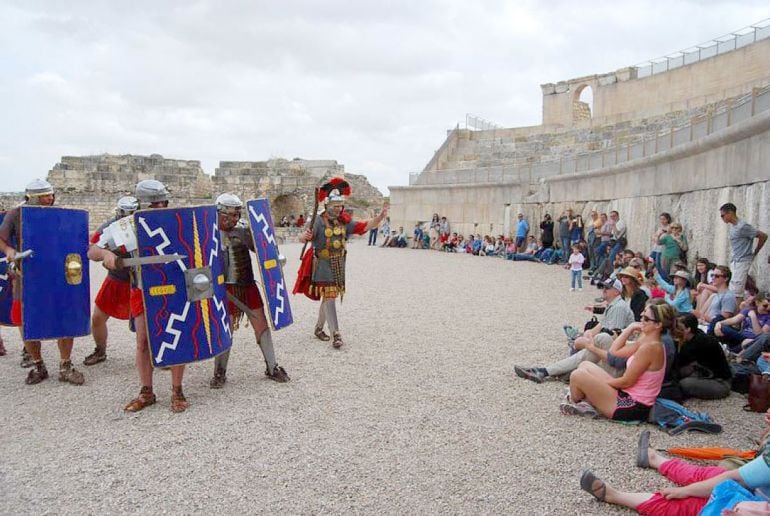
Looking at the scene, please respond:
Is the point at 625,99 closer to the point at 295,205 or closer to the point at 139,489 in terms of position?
the point at 295,205

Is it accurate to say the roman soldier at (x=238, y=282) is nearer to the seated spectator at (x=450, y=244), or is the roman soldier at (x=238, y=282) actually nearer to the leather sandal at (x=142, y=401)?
the leather sandal at (x=142, y=401)

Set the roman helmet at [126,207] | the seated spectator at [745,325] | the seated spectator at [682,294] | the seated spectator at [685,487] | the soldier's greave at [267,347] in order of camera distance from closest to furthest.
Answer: the seated spectator at [685,487], the soldier's greave at [267,347], the roman helmet at [126,207], the seated spectator at [745,325], the seated spectator at [682,294]

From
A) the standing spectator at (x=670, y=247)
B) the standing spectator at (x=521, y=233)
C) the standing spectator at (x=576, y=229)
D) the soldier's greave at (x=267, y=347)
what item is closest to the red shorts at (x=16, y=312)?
the soldier's greave at (x=267, y=347)

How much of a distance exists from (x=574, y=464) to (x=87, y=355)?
4.83 meters

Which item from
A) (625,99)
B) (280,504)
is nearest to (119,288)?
(280,504)

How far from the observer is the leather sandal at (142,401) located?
447 centimetres

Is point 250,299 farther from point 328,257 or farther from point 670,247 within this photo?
point 670,247

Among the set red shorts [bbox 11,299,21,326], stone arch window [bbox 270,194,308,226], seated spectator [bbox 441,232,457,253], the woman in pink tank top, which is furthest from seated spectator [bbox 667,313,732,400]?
stone arch window [bbox 270,194,308,226]

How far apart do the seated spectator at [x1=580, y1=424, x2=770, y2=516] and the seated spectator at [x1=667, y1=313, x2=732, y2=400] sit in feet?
5.55

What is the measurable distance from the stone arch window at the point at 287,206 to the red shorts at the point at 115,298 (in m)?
22.1

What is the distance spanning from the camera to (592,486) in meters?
3.15

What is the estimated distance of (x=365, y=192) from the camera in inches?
1190

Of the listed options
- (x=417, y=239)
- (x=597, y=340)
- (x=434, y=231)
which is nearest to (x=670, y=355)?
(x=597, y=340)

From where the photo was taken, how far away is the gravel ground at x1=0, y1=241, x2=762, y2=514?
320 centimetres
